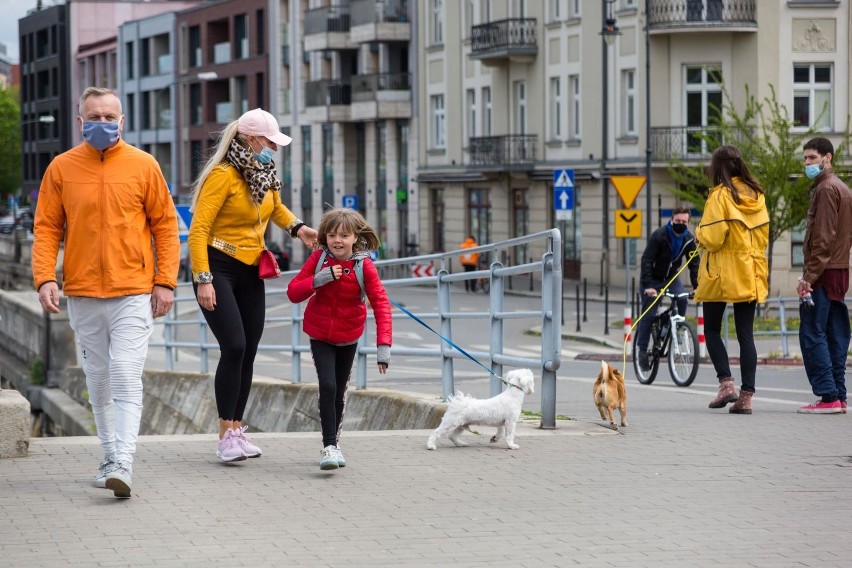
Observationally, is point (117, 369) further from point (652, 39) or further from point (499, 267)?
point (652, 39)

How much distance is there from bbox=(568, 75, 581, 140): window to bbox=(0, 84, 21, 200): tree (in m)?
95.9

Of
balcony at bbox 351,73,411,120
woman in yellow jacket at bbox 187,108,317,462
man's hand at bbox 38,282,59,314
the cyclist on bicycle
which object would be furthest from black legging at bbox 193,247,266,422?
balcony at bbox 351,73,411,120

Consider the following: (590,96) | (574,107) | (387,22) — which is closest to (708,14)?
(590,96)

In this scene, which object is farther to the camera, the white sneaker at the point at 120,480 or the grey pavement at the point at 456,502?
the white sneaker at the point at 120,480

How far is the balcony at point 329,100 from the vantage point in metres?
67.4

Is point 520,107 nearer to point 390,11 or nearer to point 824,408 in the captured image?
point 390,11

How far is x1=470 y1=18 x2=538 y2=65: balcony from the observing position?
51.9 metres

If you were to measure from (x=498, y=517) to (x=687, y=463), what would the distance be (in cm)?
201

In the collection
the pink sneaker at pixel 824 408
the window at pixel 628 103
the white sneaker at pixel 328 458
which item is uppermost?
the window at pixel 628 103

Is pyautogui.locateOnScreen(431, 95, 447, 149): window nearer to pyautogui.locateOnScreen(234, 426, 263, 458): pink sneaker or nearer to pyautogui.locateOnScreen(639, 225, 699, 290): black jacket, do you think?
pyautogui.locateOnScreen(639, 225, 699, 290): black jacket

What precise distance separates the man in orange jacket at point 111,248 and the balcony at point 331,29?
59.4 m

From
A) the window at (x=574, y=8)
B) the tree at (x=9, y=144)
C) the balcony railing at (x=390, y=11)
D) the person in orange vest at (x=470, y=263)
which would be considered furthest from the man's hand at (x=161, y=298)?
the tree at (x=9, y=144)

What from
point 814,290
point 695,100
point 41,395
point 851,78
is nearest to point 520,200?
point 695,100

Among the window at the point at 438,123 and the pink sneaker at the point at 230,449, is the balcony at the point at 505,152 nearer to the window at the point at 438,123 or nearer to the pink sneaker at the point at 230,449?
the window at the point at 438,123
